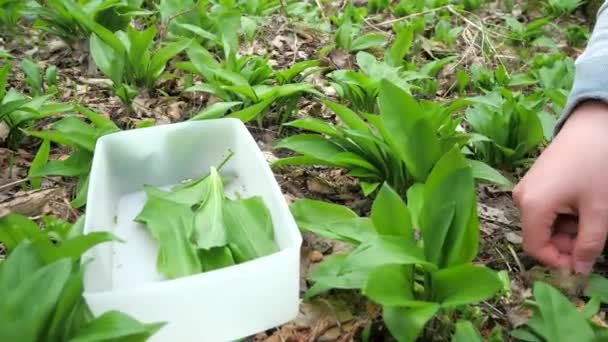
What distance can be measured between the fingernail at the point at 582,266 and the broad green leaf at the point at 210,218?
1.85ft

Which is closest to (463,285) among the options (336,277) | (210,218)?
(336,277)

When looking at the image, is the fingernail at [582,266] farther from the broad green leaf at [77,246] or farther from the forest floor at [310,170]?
Result: the broad green leaf at [77,246]

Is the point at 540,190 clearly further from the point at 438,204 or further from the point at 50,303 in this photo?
the point at 50,303

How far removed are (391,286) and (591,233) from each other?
1.10 ft

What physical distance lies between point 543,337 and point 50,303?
66cm

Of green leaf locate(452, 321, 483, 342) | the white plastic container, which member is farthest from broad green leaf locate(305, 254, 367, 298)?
green leaf locate(452, 321, 483, 342)

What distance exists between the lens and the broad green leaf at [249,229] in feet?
3.11

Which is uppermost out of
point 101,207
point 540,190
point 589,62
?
point 589,62

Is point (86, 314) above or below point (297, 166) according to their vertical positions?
above

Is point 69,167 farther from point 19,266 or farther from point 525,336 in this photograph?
point 525,336

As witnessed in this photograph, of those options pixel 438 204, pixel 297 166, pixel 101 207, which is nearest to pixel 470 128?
pixel 297 166

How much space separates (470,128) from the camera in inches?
60.3

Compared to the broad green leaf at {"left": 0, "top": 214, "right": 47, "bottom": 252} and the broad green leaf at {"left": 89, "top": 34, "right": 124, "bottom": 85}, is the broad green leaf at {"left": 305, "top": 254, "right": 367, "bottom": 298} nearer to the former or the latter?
the broad green leaf at {"left": 0, "top": 214, "right": 47, "bottom": 252}

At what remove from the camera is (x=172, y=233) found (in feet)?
3.24
